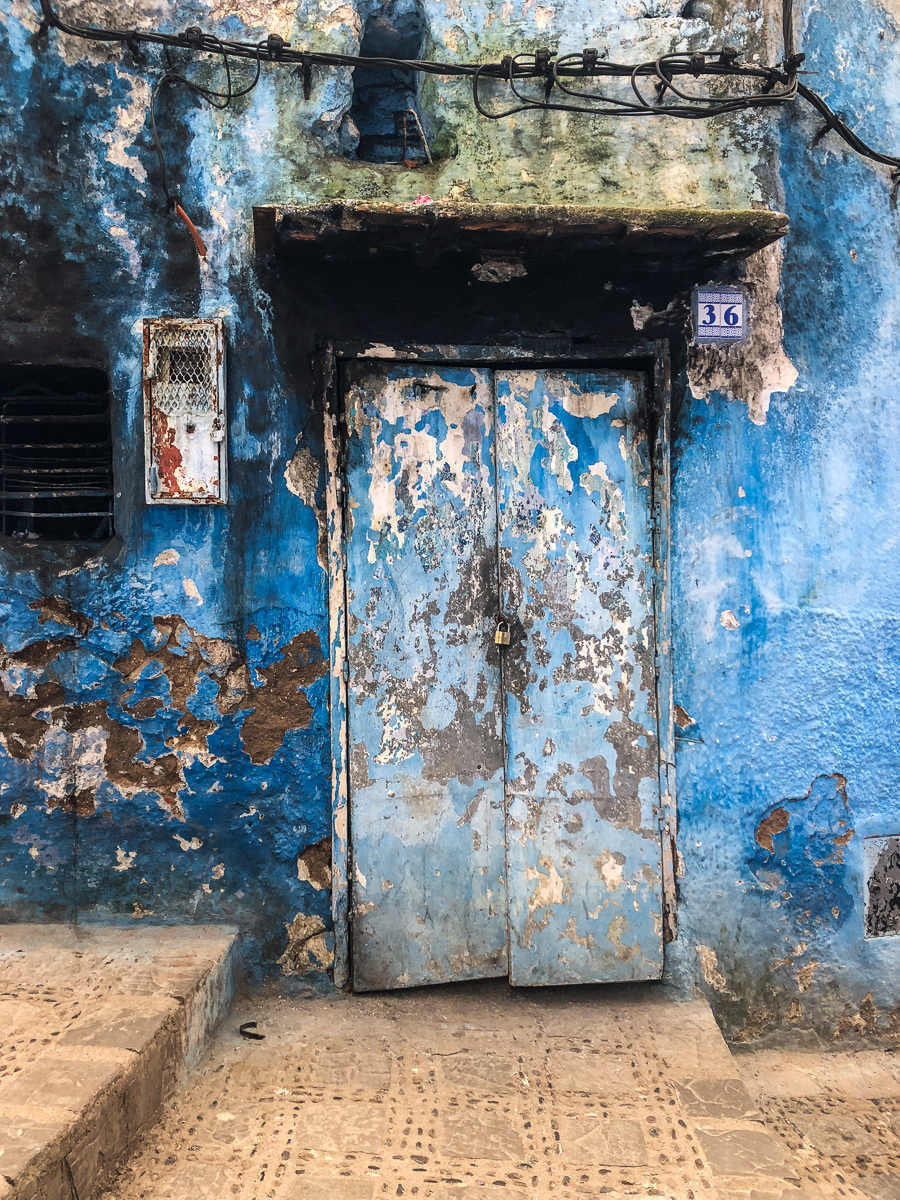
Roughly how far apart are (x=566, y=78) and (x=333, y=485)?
6.10 feet

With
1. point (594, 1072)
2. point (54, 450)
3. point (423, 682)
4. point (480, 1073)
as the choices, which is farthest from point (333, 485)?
point (594, 1072)

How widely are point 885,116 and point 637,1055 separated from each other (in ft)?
12.4

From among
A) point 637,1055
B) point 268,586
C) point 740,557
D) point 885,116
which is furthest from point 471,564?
point 885,116

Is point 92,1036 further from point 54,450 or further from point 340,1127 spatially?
point 54,450

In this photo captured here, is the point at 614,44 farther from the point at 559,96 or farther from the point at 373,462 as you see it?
the point at 373,462

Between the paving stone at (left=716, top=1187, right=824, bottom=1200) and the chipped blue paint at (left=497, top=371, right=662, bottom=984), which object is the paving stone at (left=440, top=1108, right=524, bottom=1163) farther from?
the chipped blue paint at (left=497, top=371, right=662, bottom=984)

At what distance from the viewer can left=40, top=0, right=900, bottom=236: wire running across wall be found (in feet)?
8.83

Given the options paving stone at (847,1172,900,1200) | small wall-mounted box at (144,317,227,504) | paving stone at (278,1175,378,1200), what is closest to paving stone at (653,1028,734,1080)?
paving stone at (847,1172,900,1200)

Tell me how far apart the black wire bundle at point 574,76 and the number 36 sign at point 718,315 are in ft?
2.02

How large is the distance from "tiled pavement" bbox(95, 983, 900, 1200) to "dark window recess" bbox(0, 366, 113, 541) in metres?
2.03

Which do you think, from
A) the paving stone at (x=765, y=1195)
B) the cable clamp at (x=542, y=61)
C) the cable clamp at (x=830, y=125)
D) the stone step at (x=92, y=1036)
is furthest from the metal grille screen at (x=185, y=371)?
the paving stone at (x=765, y=1195)

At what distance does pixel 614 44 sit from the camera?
2893 millimetres

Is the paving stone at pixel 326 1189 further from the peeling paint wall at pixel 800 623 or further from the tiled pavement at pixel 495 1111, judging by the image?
the peeling paint wall at pixel 800 623

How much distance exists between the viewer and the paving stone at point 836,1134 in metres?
2.48
